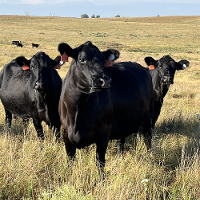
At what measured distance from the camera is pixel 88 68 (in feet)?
11.5

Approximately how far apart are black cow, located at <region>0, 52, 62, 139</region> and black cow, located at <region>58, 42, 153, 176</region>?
3.39ft

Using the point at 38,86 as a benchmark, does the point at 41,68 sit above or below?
above

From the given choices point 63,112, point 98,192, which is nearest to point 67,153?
point 63,112

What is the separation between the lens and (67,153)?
13.7 feet

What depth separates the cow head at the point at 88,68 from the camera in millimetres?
3348

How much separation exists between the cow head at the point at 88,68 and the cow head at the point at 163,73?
339 cm

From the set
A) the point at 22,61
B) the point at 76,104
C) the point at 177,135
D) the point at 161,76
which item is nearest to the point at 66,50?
the point at 76,104

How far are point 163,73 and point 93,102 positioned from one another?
363 cm

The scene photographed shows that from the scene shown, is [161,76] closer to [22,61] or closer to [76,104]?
[22,61]

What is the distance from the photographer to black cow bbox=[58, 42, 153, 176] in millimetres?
3535

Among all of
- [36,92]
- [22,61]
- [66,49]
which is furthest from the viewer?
[22,61]

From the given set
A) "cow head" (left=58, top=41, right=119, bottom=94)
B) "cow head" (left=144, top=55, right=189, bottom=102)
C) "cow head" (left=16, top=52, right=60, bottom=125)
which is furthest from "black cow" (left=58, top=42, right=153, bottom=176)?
"cow head" (left=144, top=55, right=189, bottom=102)

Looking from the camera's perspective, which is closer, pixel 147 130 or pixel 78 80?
pixel 78 80

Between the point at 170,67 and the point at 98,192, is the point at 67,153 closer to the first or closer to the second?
the point at 98,192
